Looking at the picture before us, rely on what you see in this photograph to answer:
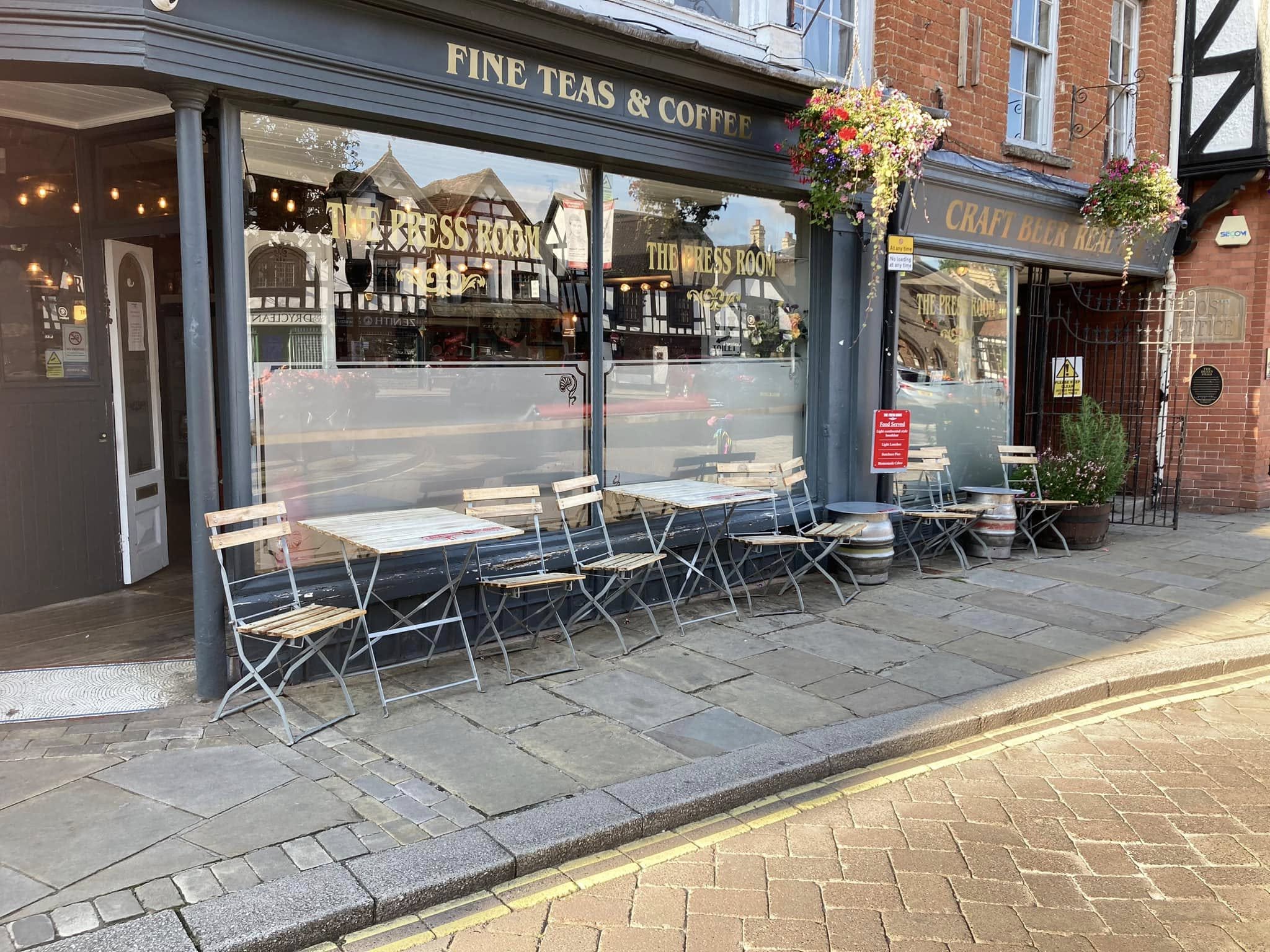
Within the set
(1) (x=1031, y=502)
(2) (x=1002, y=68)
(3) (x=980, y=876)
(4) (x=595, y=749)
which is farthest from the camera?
(2) (x=1002, y=68)

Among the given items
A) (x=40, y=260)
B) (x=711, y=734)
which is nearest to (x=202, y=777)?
(x=711, y=734)

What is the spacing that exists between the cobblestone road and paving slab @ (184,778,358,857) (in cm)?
83

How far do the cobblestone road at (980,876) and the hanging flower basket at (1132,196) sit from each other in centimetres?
690

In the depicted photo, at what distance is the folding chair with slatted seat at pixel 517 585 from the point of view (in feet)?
17.7

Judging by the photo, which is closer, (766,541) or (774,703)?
(774,703)

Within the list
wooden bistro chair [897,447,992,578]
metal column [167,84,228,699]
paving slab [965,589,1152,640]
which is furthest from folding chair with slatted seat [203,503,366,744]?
wooden bistro chair [897,447,992,578]

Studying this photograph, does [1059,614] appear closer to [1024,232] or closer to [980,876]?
[980,876]

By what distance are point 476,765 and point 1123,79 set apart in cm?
1135

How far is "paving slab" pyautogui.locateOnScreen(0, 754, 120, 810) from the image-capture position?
3768 millimetres

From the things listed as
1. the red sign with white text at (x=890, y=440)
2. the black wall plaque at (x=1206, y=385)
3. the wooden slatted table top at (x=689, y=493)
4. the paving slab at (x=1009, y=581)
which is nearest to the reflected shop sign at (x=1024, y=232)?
the black wall plaque at (x=1206, y=385)

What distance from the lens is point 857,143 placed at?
21.9ft

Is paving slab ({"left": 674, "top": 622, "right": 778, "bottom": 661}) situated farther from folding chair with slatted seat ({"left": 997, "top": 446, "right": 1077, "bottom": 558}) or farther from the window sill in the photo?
the window sill

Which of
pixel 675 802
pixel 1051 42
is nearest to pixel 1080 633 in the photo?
pixel 675 802

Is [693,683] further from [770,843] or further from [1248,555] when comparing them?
[1248,555]
